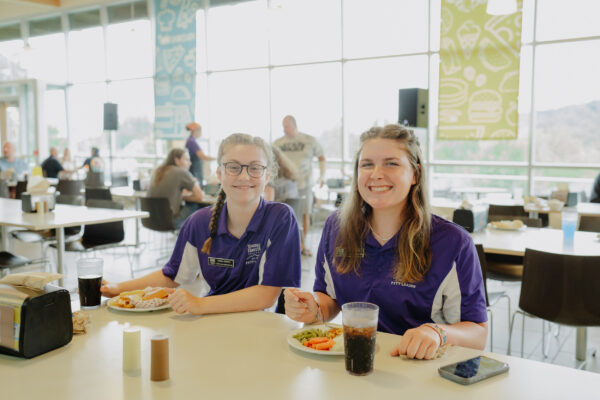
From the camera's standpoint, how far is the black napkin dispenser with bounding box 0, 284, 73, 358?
139 centimetres

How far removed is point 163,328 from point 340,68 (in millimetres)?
7445

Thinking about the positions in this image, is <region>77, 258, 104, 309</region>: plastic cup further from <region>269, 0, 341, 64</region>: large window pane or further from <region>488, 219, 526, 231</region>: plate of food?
<region>269, 0, 341, 64</region>: large window pane

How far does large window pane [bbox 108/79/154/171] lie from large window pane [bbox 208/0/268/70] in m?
1.72

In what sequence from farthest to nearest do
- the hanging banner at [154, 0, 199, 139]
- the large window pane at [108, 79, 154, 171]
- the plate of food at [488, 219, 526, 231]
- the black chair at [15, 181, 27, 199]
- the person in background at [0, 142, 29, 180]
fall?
the large window pane at [108, 79, 154, 171] → the hanging banner at [154, 0, 199, 139] → the person in background at [0, 142, 29, 180] → the black chair at [15, 181, 27, 199] → the plate of food at [488, 219, 526, 231]

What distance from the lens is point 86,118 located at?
39.3ft

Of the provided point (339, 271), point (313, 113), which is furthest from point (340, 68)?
point (339, 271)

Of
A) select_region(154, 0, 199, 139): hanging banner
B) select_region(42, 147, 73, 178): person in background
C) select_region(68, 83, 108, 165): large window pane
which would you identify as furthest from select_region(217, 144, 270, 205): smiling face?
select_region(68, 83, 108, 165): large window pane

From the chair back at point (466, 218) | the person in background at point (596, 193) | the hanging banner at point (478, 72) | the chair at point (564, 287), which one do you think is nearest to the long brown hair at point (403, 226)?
the chair at point (564, 287)

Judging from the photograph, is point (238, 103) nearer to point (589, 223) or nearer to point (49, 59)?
point (49, 59)

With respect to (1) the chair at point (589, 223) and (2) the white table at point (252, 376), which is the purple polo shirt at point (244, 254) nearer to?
(2) the white table at point (252, 376)

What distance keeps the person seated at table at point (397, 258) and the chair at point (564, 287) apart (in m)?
1.15

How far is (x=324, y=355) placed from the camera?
1.41m

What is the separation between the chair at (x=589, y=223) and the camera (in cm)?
430

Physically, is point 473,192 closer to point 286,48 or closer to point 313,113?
point 313,113
